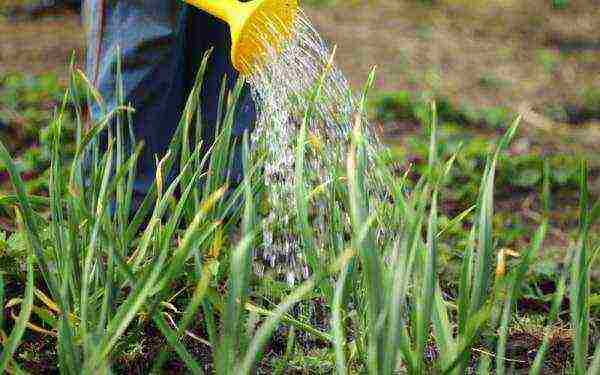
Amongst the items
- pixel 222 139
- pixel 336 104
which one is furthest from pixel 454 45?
pixel 222 139

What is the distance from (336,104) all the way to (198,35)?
2.30 ft

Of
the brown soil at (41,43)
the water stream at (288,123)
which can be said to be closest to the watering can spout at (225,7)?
the water stream at (288,123)

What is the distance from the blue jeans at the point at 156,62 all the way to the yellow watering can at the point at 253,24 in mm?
567

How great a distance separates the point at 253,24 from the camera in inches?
72.2

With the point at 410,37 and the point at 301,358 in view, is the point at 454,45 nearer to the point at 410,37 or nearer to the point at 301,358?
the point at 410,37

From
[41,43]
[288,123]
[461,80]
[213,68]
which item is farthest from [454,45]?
[288,123]

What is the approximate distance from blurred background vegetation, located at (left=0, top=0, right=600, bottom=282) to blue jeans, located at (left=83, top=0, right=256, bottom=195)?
0.44 metres

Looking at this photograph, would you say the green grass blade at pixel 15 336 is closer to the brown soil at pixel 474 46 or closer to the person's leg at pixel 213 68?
the person's leg at pixel 213 68

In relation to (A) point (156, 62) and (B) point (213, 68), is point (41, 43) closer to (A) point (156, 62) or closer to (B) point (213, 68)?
(B) point (213, 68)

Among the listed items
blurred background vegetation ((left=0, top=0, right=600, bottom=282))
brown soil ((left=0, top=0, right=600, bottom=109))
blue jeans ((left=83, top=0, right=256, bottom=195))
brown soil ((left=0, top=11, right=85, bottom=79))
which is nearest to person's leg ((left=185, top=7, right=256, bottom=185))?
blue jeans ((left=83, top=0, right=256, bottom=195))

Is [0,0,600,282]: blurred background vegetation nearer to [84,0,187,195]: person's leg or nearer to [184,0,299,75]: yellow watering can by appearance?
[84,0,187,195]: person's leg

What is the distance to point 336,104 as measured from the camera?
2.08 m

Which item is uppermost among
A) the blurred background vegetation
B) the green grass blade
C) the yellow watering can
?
the yellow watering can

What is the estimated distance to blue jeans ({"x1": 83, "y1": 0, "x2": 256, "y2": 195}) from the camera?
241 cm
